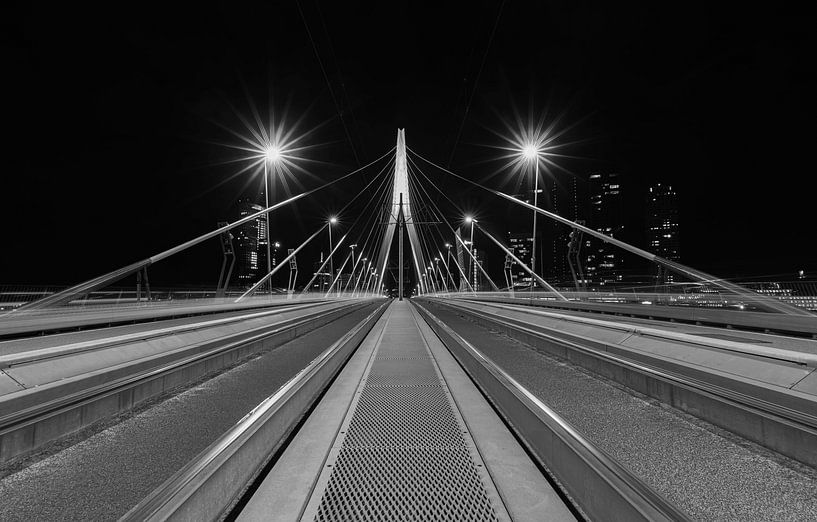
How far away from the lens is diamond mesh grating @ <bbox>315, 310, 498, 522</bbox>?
101 inches

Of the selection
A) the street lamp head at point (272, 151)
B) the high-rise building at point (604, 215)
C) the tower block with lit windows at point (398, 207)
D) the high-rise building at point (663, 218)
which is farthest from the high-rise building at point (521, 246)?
the street lamp head at point (272, 151)

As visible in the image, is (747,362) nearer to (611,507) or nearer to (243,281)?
(611,507)

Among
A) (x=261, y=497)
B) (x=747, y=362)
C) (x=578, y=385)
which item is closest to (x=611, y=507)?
(x=261, y=497)

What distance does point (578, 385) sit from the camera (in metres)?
5.21

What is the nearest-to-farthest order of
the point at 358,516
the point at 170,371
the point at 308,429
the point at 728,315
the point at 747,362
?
the point at 358,516 < the point at 308,429 < the point at 747,362 < the point at 170,371 < the point at 728,315

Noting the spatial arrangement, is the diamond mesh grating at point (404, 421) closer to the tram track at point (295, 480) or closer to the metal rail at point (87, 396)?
the tram track at point (295, 480)

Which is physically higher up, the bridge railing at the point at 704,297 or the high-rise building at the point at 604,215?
the high-rise building at the point at 604,215

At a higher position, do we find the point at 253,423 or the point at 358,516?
the point at 253,423

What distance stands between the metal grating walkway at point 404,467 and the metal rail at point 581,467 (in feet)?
1.77

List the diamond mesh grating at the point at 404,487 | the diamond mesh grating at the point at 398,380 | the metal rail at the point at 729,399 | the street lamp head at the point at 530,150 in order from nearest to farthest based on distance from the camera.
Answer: the diamond mesh grating at the point at 404,487
the metal rail at the point at 729,399
the diamond mesh grating at the point at 398,380
the street lamp head at the point at 530,150

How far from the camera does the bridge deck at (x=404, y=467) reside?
2572mm

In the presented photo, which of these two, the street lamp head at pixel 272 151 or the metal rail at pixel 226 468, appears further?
the street lamp head at pixel 272 151

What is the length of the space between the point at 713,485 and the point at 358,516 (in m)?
2.25

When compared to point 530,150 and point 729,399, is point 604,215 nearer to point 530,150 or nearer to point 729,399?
point 530,150
